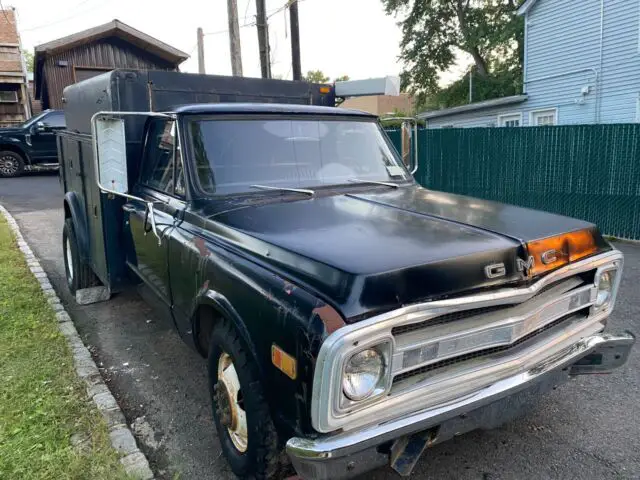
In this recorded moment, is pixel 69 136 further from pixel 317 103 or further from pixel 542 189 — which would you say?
pixel 542 189

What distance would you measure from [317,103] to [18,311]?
3589mm

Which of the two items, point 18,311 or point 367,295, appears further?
point 18,311

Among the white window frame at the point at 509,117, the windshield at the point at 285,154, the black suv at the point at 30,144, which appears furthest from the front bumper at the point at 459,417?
the white window frame at the point at 509,117

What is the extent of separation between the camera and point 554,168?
9641 millimetres

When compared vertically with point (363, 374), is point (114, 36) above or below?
above

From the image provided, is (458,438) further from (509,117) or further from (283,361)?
(509,117)

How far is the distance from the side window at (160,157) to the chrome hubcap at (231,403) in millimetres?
1386

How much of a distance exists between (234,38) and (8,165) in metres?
9.56

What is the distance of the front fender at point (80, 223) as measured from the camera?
17.6 feet

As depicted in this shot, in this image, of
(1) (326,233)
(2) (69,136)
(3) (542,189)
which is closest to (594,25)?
(3) (542,189)

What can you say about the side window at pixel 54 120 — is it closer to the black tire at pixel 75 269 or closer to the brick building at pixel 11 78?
the brick building at pixel 11 78

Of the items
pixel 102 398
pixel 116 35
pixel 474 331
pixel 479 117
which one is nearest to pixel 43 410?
pixel 102 398

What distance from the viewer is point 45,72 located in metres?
21.3

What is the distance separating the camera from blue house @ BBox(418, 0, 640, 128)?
15.5 metres
